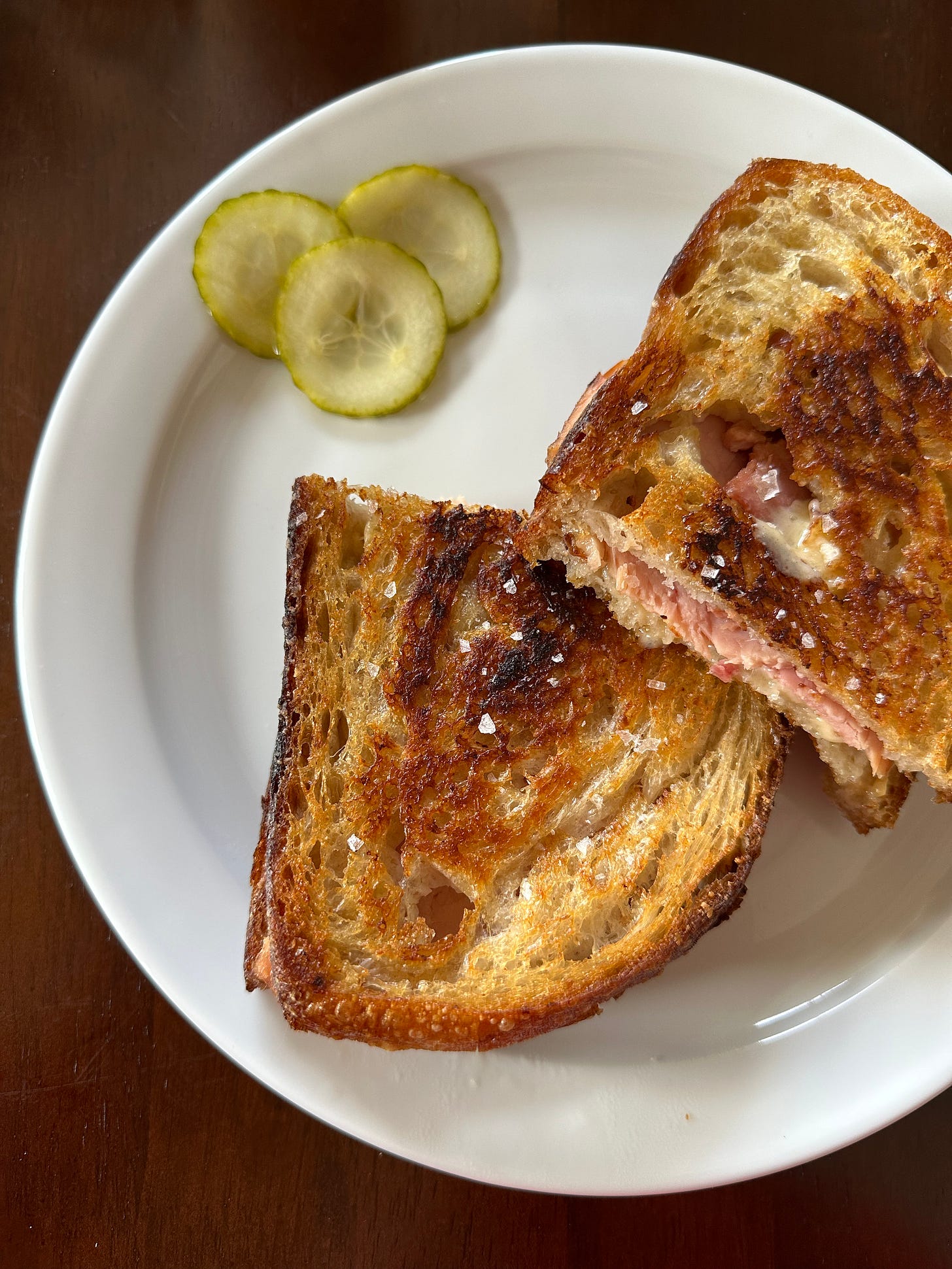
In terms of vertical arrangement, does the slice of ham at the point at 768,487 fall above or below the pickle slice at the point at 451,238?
below

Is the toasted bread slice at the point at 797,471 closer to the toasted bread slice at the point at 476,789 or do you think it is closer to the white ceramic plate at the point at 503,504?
the toasted bread slice at the point at 476,789

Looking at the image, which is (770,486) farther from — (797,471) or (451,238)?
(451,238)

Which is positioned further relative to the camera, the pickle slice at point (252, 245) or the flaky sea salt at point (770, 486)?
the pickle slice at point (252, 245)

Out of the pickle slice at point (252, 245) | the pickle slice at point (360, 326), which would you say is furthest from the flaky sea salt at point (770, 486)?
the pickle slice at point (252, 245)

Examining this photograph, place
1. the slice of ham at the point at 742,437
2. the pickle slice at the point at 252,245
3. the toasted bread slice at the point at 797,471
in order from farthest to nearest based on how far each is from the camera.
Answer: the pickle slice at the point at 252,245
the slice of ham at the point at 742,437
the toasted bread slice at the point at 797,471

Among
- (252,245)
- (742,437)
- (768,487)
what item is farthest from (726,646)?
(252,245)

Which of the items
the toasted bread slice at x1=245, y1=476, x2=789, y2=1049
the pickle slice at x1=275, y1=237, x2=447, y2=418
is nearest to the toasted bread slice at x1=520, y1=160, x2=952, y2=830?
the toasted bread slice at x1=245, y1=476, x2=789, y2=1049
